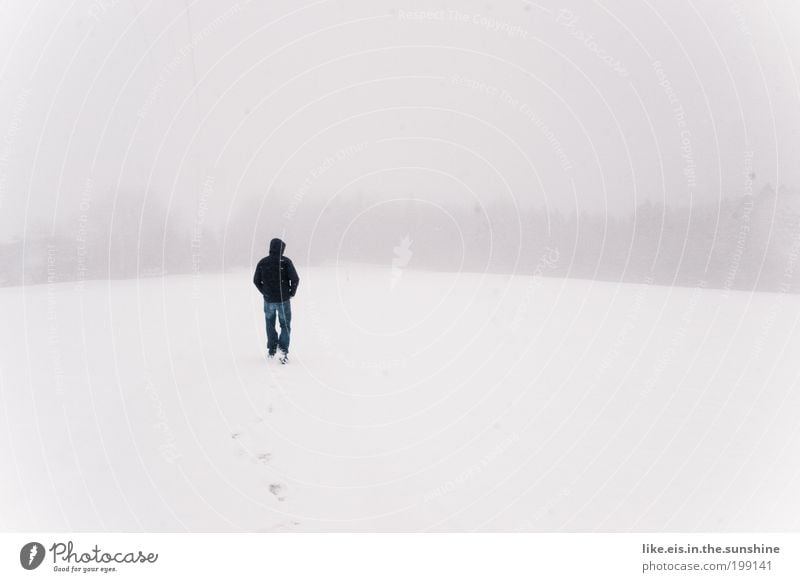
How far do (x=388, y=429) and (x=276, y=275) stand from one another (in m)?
2.44

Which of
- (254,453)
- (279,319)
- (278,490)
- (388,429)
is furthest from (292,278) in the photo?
(278,490)

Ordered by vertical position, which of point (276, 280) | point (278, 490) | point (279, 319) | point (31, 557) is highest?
point (276, 280)

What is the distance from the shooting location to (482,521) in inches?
146

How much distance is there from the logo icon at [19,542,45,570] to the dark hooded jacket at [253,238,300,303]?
346 cm

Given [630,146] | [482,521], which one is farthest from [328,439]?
[630,146]

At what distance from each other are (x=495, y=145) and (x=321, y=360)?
16154 mm

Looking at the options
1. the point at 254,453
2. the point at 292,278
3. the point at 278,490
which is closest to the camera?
the point at 278,490

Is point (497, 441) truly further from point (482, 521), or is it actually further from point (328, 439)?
point (328, 439)

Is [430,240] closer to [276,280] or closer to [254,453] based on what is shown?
[276,280]

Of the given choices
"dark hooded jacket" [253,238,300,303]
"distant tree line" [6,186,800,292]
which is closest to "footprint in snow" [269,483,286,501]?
"dark hooded jacket" [253,238,300,303]

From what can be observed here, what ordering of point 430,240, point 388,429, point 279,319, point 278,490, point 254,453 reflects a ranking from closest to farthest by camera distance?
point 278,490 → point 254,453 → point 388,429 → point 279,319 → point 430,240

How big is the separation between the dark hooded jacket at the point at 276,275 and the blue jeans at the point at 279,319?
11 cm

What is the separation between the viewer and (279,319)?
662 cm

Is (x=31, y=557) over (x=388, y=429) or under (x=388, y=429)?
under
